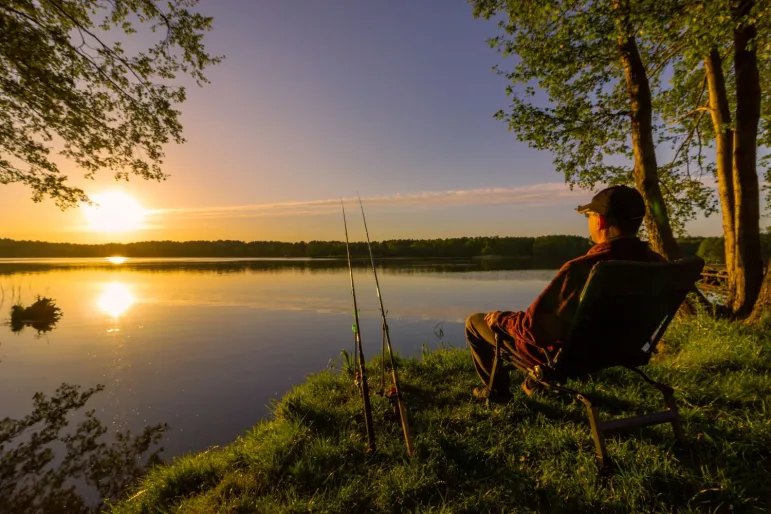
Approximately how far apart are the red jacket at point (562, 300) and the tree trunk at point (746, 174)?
5.47 meters

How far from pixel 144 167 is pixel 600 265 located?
11296 mm

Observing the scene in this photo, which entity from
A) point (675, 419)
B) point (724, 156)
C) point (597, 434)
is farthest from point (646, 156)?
point (597, 434)

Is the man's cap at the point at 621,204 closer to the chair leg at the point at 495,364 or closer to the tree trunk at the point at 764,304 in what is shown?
the chair leg at the point at 495,364

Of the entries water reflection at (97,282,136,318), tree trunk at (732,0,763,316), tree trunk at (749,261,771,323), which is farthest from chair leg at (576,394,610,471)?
water reflection at (97,282,136,318)

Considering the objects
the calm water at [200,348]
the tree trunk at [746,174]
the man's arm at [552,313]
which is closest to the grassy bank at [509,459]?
the man's arm at [552,313]

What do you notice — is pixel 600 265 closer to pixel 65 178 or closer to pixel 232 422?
pixel 232 422

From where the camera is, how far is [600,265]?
2258mm

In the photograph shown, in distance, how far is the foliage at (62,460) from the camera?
4.62 metres

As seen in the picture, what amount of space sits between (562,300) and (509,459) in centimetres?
150

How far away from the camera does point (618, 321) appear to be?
2605 millimetres

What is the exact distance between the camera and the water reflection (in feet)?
63.8

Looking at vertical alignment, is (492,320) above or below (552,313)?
below

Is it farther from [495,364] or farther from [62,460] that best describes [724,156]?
[62,460]

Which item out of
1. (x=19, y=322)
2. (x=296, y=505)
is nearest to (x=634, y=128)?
(x=296, y=505)
